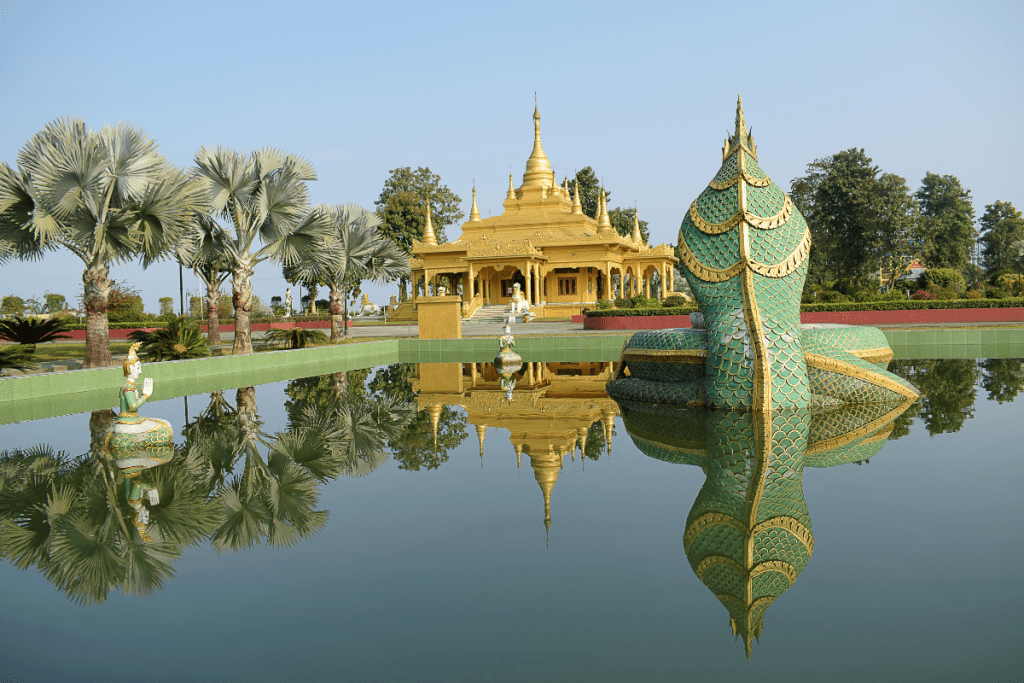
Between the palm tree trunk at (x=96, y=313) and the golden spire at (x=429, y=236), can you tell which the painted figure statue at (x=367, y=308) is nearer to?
the golden spire at (x=429, y=236)

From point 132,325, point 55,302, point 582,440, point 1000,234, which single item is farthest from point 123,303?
point 1000,234

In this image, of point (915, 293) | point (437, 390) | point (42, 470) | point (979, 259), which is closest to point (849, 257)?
point (915, 293)

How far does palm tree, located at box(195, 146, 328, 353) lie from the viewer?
18.3 meters

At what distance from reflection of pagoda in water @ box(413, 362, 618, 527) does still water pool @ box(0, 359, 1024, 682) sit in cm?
12

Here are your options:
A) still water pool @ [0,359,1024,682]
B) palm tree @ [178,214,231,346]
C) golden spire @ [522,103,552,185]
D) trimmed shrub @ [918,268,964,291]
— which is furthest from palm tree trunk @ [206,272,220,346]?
trimmed shrub @ [918,268,964,291]

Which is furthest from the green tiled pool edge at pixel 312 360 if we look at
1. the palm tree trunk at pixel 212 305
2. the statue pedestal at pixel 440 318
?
the palm tree trunk at pixel 212 305

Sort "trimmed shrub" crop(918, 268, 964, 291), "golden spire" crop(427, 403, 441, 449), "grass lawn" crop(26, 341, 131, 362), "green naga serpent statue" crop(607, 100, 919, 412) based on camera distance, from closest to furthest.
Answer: "green naga serpent statue" crop(607, 100, 919, 412), "golden spire" crop(427, 403, 441, 449), "grass lawn" crop(26, 341, 131, 362), "trimmed shrub" crop(918, 268, 964, 291)

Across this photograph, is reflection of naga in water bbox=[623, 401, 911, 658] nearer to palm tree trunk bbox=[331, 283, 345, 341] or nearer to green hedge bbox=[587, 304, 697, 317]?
green hedge bbox=[587, 304, 697, 317]

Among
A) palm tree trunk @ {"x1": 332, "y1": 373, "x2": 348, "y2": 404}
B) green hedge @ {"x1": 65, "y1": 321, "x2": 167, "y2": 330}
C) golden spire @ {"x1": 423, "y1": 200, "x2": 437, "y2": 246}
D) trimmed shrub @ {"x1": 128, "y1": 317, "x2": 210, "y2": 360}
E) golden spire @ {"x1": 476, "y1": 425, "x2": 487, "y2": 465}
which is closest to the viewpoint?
golden spire @ {"x1": 476, "y1": 425, "x2": 487, "y2": 465}

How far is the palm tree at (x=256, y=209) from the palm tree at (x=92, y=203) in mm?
2403

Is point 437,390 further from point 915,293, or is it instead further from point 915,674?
point 915,293

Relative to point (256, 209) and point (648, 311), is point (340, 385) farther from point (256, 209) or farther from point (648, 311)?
point (648, 311)

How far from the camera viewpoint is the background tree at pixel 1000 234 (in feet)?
161

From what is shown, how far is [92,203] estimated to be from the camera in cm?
1484
